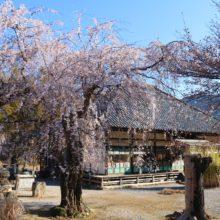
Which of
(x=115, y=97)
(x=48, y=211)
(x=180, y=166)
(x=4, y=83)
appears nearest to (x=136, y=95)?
(x=115, y=97)

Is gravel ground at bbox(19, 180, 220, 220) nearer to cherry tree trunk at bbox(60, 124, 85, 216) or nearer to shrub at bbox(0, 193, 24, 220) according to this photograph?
cherry tree trunk at bbox(60, 124, 85, 216)

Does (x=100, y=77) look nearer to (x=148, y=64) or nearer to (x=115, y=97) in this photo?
(x=115, y=97)

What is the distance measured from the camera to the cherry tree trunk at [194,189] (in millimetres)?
5914

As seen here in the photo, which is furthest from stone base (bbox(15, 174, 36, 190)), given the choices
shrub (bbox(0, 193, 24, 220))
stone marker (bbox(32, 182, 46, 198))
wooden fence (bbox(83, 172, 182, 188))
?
shrub (bbox(0, 193, 24, 220))

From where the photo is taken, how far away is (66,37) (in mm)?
6395

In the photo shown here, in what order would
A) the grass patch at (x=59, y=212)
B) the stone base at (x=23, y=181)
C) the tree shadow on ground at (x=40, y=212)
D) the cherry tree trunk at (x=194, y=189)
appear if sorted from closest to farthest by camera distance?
the cherry tree trunk at (x=194, y=189)
the grass patch at (x=59, y=212)
the tree shadow on ground at (x=40, y=212)
the stone base at (x=23, y=181)

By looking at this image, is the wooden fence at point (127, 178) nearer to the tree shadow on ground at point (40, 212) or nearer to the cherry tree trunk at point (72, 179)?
the tree shadow on ground at point (40, 212)

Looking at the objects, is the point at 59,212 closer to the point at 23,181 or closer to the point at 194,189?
the point at 194,189

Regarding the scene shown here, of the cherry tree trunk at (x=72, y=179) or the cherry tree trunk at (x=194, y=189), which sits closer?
the cherry tree trunk at (x=194, y=189)

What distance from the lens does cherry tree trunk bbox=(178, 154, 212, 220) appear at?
19.4ft

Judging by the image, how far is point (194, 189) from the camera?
600 cm

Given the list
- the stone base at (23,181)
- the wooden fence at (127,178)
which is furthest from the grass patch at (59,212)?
the wooden fence at (127,178)

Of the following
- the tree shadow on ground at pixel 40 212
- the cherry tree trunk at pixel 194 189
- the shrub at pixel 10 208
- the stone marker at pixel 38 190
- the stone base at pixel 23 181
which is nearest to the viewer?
the shrub at pixel 10 208

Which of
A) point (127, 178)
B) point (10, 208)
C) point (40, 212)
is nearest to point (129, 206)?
point (40, 212)
